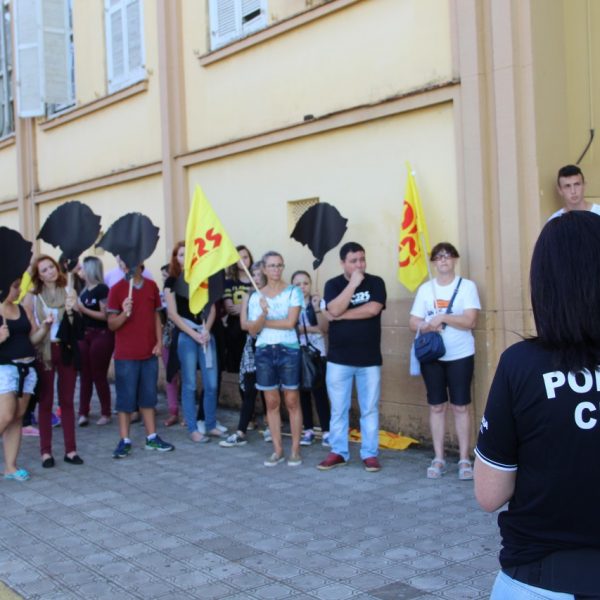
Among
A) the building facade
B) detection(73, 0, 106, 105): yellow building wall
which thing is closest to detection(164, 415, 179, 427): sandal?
the building facade

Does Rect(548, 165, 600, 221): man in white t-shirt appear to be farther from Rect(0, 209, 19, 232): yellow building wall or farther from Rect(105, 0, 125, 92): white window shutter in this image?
Rect(0, 209, 19, 232): yellow building wall

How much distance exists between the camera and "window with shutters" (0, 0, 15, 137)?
14906 mm

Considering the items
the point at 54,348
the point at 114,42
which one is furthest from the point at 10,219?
the point at 54,348

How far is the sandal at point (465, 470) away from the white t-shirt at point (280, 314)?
1.75 metres

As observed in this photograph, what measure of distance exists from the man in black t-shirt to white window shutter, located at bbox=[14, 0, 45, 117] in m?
8.12

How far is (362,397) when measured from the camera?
709cm

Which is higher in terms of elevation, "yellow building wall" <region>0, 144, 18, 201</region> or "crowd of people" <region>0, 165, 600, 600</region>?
"yellow building wall" <region>0, 144, 18, 201</region>

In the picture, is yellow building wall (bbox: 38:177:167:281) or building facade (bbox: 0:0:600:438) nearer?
building facade (bbox: 0:0:600:438)

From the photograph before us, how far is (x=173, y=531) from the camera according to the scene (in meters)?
5.64

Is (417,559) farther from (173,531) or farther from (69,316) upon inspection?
(69,316)

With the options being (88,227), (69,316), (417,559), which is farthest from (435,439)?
(88,227)

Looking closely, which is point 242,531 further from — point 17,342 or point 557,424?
point 557,424

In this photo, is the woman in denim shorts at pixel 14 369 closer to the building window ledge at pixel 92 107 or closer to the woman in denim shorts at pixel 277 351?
the woman in denim shorts at pixel 277 351

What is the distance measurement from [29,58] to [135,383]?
299 inches
